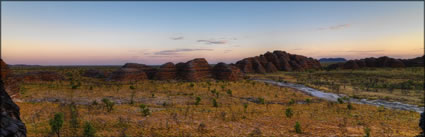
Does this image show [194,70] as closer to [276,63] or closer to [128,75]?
[128,75]

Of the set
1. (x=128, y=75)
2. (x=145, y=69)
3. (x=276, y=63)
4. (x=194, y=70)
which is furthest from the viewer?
(x=276, y=63)

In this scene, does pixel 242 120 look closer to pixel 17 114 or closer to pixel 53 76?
pixel 17 114

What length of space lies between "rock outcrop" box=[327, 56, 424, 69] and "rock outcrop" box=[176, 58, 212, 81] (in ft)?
197

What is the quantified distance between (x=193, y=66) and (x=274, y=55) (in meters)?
56.9

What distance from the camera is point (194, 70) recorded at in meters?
→ 42.3

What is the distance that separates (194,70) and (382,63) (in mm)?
74551

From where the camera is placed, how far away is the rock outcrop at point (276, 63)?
77375mm

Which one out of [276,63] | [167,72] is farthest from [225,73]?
[276,63]

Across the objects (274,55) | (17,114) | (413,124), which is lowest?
(413,124)

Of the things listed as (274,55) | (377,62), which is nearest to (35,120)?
(274,55)

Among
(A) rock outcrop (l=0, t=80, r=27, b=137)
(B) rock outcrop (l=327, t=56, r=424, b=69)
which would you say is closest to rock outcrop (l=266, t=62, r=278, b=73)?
(B) rock outcrop (l=327, t=56, r=424, b=69)

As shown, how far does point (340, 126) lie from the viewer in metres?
11.9

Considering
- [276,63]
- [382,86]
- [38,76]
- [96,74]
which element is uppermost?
[276,63]

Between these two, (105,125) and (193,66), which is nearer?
(105,125)
